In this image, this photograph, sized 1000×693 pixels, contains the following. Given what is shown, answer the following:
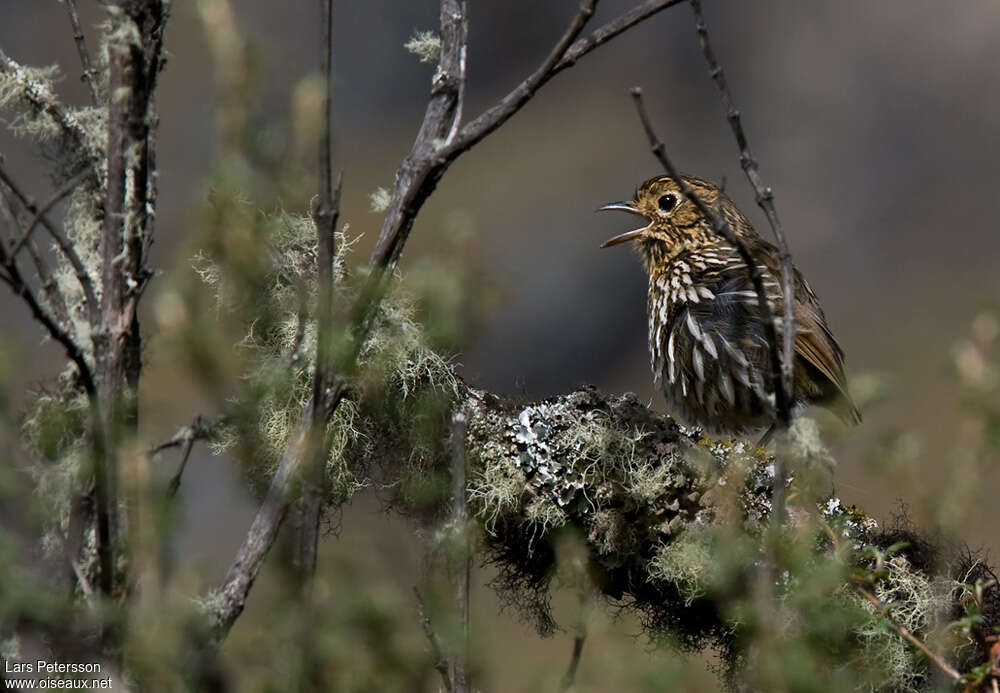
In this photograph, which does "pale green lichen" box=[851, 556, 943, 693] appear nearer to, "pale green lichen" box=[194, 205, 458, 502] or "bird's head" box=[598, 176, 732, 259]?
"pale green lichen" box=[194, 205, 458, 502]

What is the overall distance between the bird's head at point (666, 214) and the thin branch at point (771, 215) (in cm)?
250

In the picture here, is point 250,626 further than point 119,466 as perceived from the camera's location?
Yes

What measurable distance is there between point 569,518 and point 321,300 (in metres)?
1.69

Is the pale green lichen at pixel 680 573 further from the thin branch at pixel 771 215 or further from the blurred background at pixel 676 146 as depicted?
the blurred background at pixel 676 146

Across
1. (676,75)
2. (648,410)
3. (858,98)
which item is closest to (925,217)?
(858,98)

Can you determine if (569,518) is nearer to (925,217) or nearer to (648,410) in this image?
(648,410)

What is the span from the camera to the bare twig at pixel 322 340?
1.76 meters

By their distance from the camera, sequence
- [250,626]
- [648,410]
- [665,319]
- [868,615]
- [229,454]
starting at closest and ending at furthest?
[250,626] < [868,615] < [229,454] < [648,410] < [665,319]

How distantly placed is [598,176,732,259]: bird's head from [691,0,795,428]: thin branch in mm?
2500

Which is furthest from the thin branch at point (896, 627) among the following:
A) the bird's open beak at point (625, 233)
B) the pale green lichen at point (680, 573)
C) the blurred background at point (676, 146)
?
the blurred background at point (676, 146)

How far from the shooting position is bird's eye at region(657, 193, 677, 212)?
511cm

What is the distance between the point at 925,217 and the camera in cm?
1361

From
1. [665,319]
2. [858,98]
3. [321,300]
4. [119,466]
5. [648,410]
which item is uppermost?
[858,98]

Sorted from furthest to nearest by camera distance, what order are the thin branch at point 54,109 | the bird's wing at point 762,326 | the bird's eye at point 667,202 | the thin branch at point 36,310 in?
1. the bird's eye at point 667,202
2. the bird's wing at point 762,326
3. the thin branch at point 54,109
4. the thin branch at point 36,310
